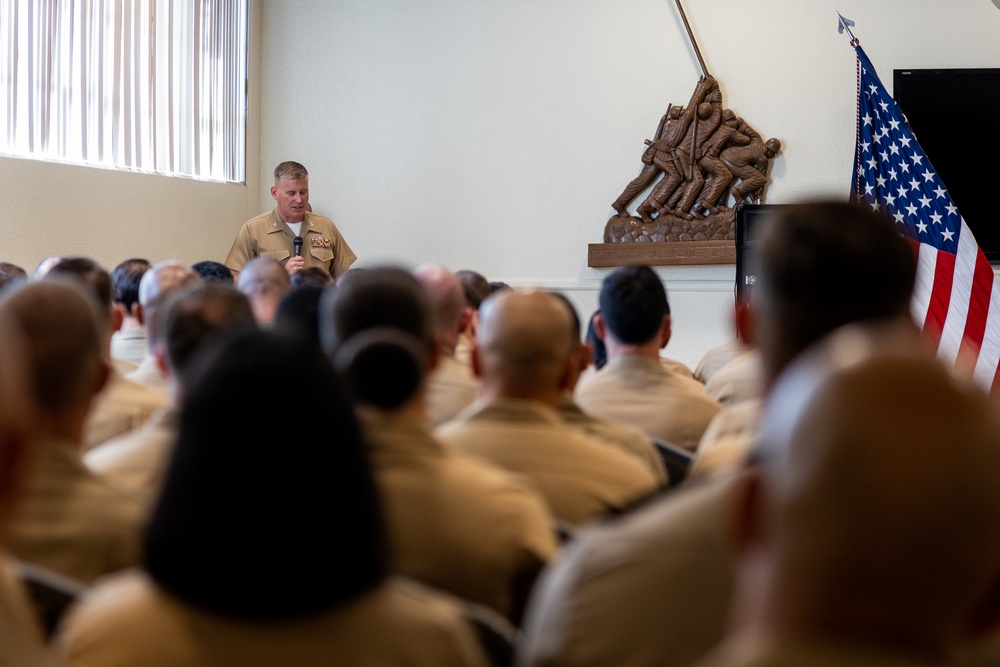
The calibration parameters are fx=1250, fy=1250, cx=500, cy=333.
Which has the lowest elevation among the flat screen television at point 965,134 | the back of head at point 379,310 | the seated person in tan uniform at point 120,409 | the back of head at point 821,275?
the seated person in tan uniform at point 120,409

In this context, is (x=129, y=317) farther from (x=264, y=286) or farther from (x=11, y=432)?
(x=11, y=432)

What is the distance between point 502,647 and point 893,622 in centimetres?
78

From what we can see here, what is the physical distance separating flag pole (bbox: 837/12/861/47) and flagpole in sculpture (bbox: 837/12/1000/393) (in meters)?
0.98

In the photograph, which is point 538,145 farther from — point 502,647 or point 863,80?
point 502,647

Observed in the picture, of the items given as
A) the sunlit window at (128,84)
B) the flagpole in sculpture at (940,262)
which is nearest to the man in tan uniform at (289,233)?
the sunlit window at (128,84)

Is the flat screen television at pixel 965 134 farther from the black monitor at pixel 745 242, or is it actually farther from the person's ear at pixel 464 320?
the person's ear at pixel 464 320

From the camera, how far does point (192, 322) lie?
2316 millimetres

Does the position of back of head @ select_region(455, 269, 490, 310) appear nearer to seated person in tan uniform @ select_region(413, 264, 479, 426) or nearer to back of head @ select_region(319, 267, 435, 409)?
seated person in tan uniform @ select_region(413, 264, 479, 426)

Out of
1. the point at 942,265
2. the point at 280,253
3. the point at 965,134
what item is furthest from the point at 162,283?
the point at 965,134

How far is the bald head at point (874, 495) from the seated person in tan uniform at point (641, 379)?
2.50 m

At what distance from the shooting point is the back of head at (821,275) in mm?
1222

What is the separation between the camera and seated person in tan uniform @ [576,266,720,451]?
125 inches

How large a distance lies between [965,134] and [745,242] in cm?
159

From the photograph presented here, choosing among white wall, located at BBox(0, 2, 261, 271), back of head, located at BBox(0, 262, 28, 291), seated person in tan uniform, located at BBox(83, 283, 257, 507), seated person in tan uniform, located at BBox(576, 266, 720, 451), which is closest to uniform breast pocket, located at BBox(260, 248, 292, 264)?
white wall, located at BBox(0, 2, 261, 271)
